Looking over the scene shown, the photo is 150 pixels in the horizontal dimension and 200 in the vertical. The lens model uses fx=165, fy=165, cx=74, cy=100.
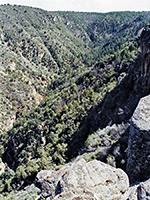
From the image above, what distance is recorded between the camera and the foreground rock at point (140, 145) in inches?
260

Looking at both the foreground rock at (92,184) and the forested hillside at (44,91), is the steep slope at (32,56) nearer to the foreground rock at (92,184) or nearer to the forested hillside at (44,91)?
the forested hillside at (44,91)

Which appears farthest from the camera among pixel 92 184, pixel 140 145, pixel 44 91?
pixel 44 91

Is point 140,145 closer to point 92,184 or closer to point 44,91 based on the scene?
point 92,184

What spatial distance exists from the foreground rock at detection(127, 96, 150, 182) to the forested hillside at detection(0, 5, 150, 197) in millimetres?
18768

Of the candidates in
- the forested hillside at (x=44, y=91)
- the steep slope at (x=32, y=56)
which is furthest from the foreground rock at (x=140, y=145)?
the steep slope at (x=32, y=56)

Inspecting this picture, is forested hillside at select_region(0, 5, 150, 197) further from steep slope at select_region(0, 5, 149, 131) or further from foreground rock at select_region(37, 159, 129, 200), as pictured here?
foreground rock at select_region(37, 159, 129, 200)

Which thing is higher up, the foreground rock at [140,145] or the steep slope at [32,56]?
the steep slope at [32,56]

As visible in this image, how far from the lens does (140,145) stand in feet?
22.2

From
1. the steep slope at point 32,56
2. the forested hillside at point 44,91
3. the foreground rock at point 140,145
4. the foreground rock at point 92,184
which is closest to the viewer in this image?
the foreground rock at point 92,184

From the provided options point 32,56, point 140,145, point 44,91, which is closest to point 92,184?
point 140,145

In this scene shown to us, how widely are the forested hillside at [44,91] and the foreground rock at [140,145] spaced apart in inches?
739

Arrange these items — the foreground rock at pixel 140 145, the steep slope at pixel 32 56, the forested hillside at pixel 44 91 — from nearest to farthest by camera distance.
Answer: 1. the foreground rock at pixel 140 145
2. the forested hillside at pixel 44 91
3. the steep slope at pixel 32 56

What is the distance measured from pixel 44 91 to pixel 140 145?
287 ft

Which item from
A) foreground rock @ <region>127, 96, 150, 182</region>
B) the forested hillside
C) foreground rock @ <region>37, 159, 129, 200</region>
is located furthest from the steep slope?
foreground rock @ <region>37, 159, 129, 200</region>
